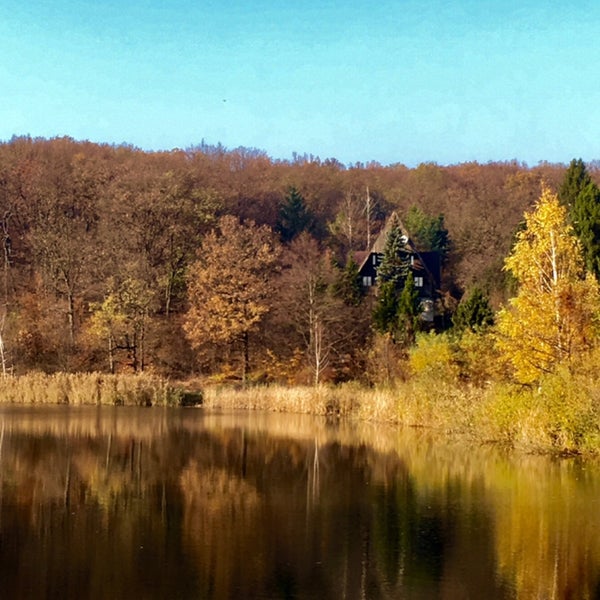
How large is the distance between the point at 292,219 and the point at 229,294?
29371 mm

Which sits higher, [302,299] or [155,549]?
[302,299]

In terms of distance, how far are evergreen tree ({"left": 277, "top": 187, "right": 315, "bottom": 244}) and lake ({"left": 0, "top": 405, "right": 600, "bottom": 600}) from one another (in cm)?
5397

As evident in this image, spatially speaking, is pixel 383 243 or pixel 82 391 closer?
pixel 82 391

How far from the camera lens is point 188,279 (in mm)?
61250

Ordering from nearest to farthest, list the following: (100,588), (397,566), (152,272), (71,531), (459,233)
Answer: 1. (100,588)
2. (397,566)
3. (71,531)
4. (152,272)
5. (459,233)

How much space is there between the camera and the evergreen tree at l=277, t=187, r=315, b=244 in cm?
8331

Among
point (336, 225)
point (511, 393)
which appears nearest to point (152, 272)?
point (336, 225)

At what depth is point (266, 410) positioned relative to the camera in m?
40.8

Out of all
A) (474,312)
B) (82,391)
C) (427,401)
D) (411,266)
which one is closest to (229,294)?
(474,312)

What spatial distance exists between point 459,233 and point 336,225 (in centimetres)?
1126

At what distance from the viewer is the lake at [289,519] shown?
1292cm

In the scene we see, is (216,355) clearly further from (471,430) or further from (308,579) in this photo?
(308,579)

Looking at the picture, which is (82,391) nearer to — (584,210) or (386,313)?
(386,313)

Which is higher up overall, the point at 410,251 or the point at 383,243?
the point at 383,243
